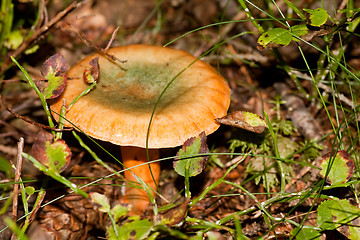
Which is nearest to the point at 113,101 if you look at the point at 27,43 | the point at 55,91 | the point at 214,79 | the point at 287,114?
the point at 55,91

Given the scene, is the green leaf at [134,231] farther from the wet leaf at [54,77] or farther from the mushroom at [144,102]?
the wet leaf at [54,77]

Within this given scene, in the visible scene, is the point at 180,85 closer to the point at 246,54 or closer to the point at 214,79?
the point at 214,79

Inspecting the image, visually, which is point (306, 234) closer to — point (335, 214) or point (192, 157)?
point (335, 214)

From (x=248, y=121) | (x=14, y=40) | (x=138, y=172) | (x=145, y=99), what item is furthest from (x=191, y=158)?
(x=14, y=40)

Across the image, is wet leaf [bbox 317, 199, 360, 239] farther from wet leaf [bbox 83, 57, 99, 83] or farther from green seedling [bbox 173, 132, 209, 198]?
wet leaf [bbox 83, 57, 99, 83]

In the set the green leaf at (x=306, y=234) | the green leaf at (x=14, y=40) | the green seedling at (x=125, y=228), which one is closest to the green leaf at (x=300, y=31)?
the green leaf at (x=306, y=234)

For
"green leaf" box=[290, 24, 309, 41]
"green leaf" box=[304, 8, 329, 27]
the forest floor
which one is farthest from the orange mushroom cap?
"green leaf" box=[304, 8, 329, 27]
